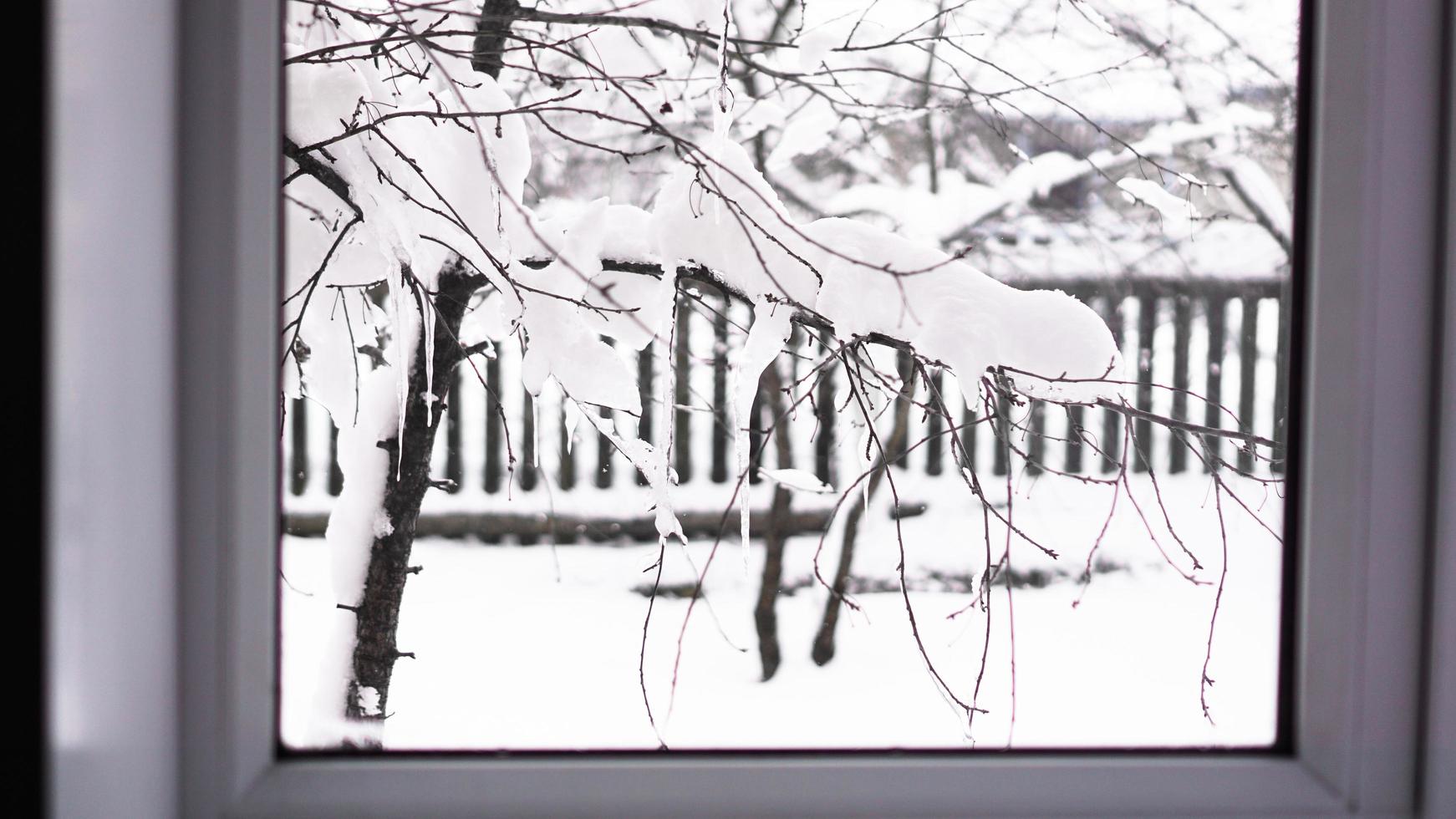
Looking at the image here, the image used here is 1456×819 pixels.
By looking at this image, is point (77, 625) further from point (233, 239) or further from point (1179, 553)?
point (1179, 553)

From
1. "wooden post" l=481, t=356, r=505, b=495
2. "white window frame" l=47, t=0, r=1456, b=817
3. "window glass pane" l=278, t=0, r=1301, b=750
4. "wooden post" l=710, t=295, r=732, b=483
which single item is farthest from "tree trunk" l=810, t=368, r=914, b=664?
"white window frame" l=47, t=0, r=1456, b=817

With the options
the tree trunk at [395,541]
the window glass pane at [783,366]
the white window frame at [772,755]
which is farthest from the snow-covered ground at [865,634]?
the white window frame at [772,755]

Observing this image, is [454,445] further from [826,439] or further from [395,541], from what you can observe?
[395,541]

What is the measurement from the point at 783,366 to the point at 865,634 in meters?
0.78

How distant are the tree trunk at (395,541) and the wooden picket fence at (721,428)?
1.21m

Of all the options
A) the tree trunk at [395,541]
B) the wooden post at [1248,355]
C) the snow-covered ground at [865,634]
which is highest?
the wooden post at [1248,355]

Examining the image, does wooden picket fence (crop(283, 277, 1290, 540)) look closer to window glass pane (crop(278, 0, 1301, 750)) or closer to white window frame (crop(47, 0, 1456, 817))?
window glass pane (crop(278, 0, 1301, 750))

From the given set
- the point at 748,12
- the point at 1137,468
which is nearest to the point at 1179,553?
Result: the point at 1137,468

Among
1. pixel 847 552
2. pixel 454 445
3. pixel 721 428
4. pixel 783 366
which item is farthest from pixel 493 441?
pixel 847 552

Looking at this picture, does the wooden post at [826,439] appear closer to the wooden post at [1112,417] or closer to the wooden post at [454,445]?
the wooden post at [1112,417]

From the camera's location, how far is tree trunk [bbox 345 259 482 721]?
1055 millimetres

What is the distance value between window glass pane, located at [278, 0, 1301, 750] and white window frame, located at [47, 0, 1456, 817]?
0.04 m

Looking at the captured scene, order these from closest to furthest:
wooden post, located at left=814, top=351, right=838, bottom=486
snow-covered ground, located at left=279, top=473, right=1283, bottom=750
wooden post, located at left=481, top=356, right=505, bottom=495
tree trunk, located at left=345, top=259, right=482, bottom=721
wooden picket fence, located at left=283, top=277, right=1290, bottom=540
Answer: tree trunk, located at left=345, top=259, right=482, bottom=721 → snow-covered ground, located at left=279, top=473, right=1283, bottom=750 → wooden post, located at left=814, top=351, right=838, bottom=486 → wooden picket fence, located at left=283, top=277, right=1290, bottom=540 → wooden post, located at left=481, top=356, right=505, bottom=495

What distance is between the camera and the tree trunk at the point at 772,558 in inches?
81.7
